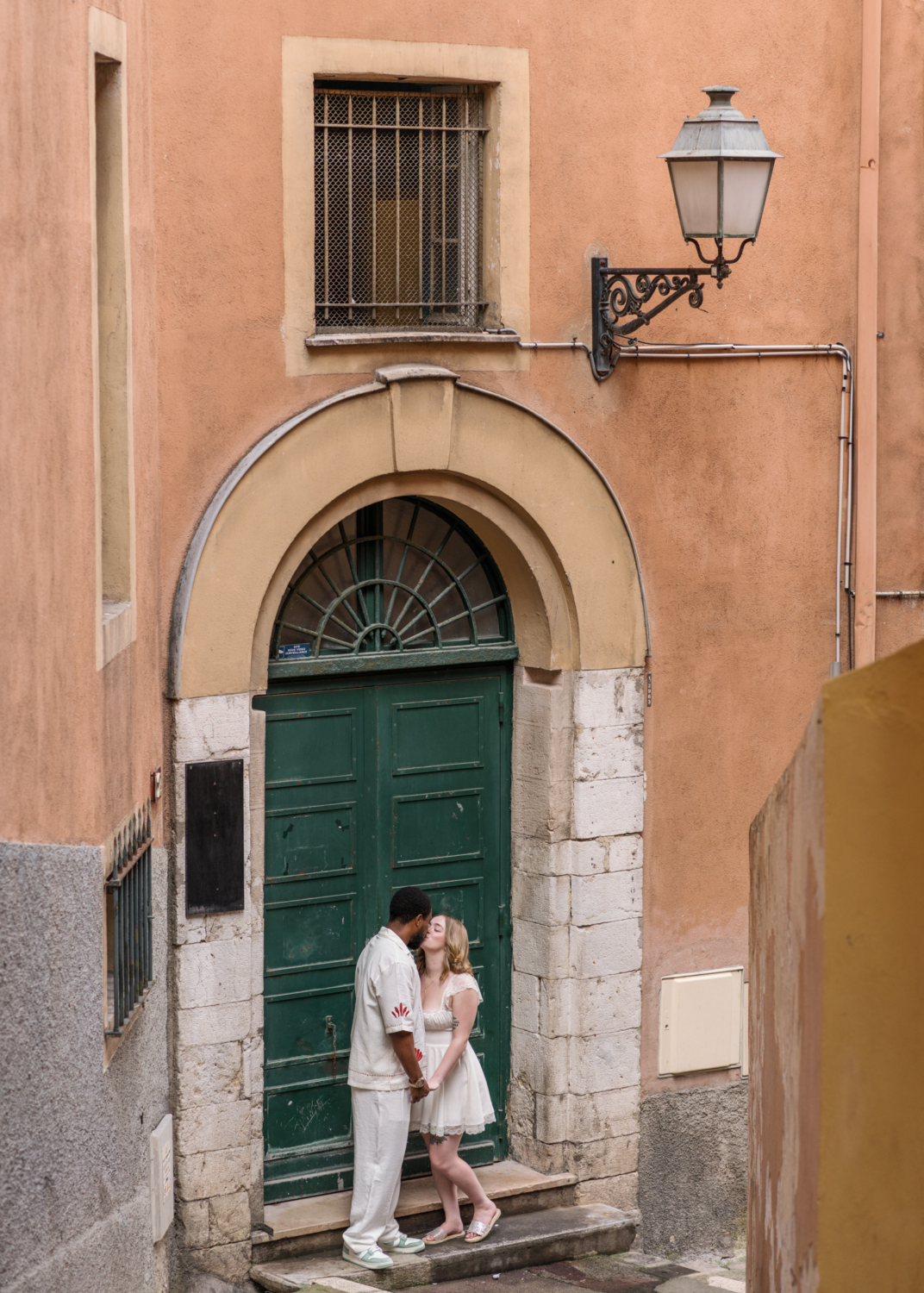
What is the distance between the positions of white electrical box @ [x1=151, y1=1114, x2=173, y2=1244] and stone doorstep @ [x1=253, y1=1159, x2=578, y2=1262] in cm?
66

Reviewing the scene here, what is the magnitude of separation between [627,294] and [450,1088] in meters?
3.68

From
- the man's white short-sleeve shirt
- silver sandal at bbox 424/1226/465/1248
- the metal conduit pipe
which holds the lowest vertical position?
silver sandal at bbox 424/1226/465/1248

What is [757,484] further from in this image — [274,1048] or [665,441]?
[274,1048]

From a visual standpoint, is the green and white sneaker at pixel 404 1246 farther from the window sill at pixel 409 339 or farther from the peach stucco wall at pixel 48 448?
the window sill at pixel 409 339

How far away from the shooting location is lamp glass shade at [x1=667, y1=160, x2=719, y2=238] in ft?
24.9

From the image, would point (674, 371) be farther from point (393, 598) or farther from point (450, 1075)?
point (450, 1075)

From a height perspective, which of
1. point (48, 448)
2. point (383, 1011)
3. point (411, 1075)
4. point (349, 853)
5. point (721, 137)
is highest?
point (721, 137)

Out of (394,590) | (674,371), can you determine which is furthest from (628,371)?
(394,590)

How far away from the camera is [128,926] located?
6.59 m

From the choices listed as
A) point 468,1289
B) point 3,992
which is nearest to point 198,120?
point 3,992

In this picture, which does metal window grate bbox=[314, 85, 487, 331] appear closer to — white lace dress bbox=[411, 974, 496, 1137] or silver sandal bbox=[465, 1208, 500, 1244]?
white lace dress bbox=[411, 974, 496, 1137]

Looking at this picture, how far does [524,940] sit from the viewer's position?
861cm

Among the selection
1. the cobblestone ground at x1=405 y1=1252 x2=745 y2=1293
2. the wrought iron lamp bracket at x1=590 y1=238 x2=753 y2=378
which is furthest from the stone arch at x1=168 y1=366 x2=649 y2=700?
the cobblestone ground at x1=405 y1=1252 x2=745 y2=1293

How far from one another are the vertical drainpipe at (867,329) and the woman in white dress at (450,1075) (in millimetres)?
2607
